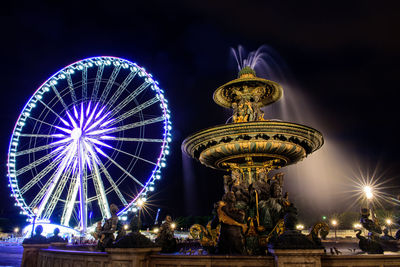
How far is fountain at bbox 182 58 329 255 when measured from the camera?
6.30 m

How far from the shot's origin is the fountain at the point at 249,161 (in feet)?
20.7

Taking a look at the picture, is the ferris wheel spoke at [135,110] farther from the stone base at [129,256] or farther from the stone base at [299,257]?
the stone base at [299,257]

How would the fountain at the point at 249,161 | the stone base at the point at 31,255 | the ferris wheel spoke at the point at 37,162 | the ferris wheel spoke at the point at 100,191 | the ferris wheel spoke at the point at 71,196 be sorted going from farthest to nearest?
the ferris wheel spoke at the point at 71,196
the ferris wheel spoke at the point at 37,162
the ferris wheel spoke at the point at 100,191
the stone base at the point at 31,255
the fountain at the point at 249,161

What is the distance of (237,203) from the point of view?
7785 mm

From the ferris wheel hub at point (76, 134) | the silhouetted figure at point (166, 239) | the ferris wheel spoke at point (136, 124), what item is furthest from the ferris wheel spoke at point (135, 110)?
the silhouetted figure at point (166, 239)

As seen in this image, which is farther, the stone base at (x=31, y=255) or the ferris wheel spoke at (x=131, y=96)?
the ferris wheel spoke at (x=131, y=96)

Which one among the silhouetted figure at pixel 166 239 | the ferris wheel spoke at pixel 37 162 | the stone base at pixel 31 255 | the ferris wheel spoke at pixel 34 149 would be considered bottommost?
the stone base at pixel 31 255

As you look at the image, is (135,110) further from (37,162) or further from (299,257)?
(299,257)

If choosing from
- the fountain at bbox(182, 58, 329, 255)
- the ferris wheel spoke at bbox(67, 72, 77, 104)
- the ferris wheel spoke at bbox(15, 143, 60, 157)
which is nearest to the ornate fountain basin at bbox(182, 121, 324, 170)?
the fountain at bbox(182, 58, 329, 255)

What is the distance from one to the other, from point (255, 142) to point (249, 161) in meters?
1.09

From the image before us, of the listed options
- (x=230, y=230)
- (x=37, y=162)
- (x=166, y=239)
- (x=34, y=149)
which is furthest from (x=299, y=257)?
(x=34, y=149)

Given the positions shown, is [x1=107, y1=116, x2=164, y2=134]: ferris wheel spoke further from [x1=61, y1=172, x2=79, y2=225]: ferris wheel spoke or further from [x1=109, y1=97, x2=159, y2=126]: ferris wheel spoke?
[x1=61, y1=172, x2=79, y2=225]: ferris wheel spoke

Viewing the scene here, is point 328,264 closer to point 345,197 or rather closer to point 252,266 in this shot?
point 252,266

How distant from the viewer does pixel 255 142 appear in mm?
7727
